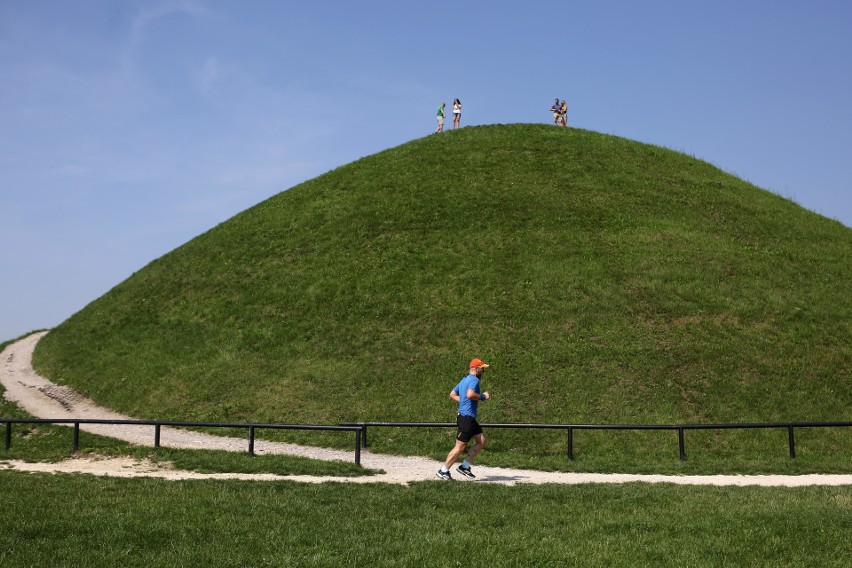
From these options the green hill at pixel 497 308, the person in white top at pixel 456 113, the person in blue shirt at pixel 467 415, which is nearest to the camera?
the person in blue shirt at pixel 467 415

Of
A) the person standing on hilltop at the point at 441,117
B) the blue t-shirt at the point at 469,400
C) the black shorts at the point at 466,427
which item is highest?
the person standing on hilltop at the point at 441,117

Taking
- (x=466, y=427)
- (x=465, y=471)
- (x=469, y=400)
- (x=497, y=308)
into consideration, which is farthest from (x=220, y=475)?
(x=497, y=308)

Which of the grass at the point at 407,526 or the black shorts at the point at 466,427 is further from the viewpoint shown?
the black shorts at the point at 466,427

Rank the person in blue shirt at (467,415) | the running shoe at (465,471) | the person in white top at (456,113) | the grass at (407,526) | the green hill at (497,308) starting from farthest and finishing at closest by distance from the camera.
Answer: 1. the person in white top at (456,113)
2. the green hill at (497,308)
3. the running shoe at (465,471)
4. the person in blue shirt at (467,415)
5. the grass at (407,526)

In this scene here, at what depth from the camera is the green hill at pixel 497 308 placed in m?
23.4

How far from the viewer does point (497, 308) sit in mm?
28359

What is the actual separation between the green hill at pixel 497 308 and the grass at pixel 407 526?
725 cm

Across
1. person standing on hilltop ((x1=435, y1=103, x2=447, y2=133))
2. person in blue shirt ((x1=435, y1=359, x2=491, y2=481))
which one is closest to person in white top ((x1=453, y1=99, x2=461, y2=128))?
person standing on hilltop ((x1=435, y1=103, x2=447, y2=133))

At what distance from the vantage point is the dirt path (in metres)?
14.8

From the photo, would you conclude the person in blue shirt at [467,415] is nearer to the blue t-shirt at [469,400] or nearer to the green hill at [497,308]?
the blue t-shirt at [469,400]

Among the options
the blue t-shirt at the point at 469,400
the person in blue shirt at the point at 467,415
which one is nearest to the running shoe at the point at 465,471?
the person in blue shirt at the point at 467,415

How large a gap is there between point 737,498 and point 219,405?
689 inches

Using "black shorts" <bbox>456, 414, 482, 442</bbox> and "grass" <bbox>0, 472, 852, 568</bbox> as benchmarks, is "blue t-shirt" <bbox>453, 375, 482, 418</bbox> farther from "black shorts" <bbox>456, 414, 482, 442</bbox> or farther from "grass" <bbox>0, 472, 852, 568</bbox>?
"grass" <bbox>0, 472, 852, 568</bbox>

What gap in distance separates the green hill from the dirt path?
1015mm
